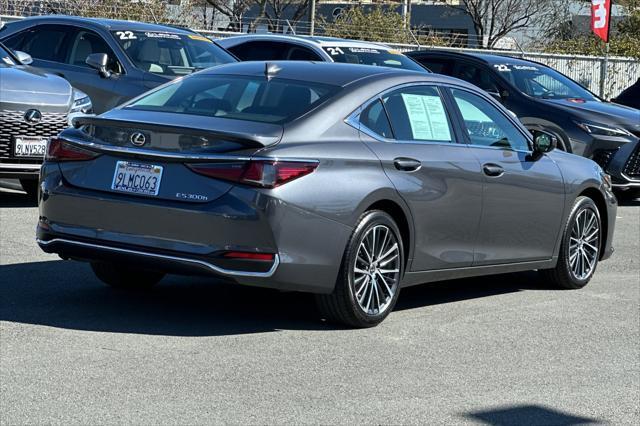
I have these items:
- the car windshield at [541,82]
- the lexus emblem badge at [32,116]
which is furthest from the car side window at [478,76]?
the lexus emblem badge at [32,116]

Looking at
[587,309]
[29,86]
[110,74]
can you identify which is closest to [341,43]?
[110,74]

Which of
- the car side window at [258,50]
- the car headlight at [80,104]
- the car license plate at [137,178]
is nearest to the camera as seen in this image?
the car license plate at [137,178]

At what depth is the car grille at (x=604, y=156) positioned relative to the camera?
594 inches

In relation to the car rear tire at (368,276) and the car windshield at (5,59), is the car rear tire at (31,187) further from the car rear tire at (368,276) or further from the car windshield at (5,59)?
the car rear tire at (368,276)

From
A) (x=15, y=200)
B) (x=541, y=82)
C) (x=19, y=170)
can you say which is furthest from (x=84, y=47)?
(x=541, y=82)

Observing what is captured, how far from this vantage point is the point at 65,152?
712 centimetres

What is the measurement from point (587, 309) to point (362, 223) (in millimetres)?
2215

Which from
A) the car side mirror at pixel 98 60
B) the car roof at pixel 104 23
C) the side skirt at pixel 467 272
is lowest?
the side skirt at pixel 467 272

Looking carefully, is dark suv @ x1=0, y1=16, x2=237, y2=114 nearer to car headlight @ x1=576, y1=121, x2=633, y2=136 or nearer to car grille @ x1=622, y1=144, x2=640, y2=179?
car headlight @ x1=576, y1=121, x2=633, y2=136

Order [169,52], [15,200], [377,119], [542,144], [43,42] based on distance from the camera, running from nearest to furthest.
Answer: [377,119]
[542,144]
[15,200]
[169,52]
[43,42]

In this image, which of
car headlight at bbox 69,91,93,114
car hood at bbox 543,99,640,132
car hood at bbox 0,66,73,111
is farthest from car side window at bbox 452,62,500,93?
car hood at bbox 0,66,73,111

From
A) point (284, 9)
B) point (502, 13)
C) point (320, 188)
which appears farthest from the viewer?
point (284, 9)

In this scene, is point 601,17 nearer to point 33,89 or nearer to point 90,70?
point 90,70

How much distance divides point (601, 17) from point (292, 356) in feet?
82.5
